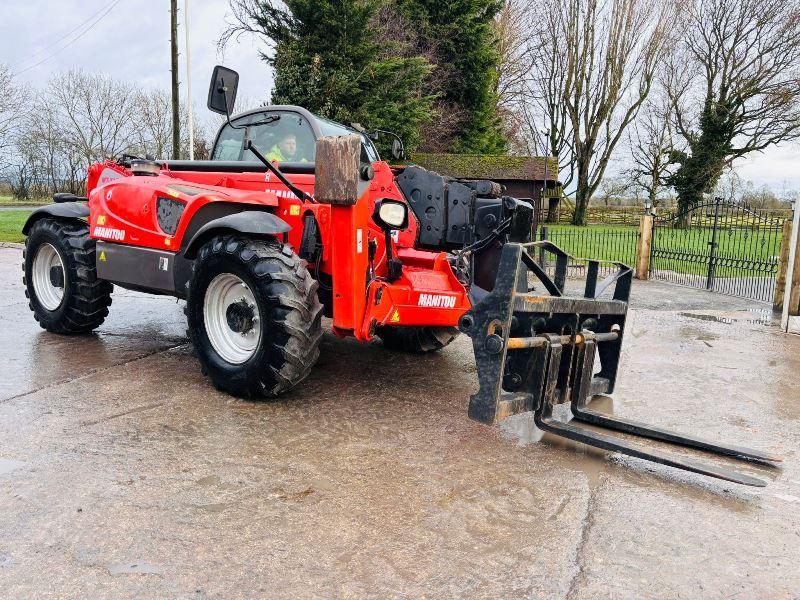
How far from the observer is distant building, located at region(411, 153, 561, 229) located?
16031 mm

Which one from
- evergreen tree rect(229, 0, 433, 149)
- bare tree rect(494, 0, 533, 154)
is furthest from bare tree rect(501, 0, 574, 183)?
evergreen tree rect(229, 0, 433, 149)

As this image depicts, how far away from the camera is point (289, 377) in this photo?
409cm

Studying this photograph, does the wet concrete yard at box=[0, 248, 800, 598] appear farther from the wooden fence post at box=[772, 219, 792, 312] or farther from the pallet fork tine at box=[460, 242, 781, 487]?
the wooden fence post at box=[772, 219, 792, 312]

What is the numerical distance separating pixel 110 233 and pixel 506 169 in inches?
494

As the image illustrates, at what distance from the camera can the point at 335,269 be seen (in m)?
4.16

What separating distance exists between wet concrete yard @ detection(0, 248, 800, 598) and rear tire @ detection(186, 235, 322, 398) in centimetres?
23

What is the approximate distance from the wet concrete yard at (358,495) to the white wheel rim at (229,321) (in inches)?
13.2

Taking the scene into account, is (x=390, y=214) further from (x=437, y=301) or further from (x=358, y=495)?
(x=358, y=495)

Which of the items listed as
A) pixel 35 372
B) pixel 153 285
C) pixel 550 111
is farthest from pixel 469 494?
pixel 550 111

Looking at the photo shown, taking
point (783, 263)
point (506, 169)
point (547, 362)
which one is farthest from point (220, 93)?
point (506, 169)

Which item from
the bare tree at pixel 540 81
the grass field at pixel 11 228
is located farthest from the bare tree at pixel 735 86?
the grass field at pixel 11 228

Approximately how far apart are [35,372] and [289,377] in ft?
7.09

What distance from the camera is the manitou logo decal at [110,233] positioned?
17.3 feet

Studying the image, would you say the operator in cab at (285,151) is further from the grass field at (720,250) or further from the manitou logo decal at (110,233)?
the grass field at (720,250)
